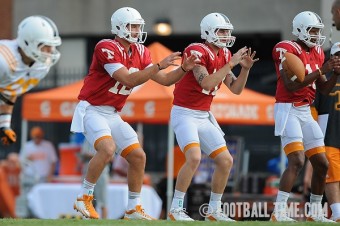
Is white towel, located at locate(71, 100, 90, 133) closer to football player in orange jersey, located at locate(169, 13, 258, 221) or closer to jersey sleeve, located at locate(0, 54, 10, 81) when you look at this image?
football player in orange jersey, located at locate(169, 13, 258, 221)

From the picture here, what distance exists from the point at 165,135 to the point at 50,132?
2.29 metres

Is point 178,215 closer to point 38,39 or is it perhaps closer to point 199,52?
point 199,52

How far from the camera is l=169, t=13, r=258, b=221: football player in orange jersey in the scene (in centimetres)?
1252

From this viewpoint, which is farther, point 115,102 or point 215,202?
point 215,202

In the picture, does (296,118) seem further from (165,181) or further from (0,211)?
(0,211)

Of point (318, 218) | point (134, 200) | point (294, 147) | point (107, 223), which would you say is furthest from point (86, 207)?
point (318, 218)

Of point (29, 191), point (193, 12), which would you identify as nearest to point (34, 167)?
point (29, 191)

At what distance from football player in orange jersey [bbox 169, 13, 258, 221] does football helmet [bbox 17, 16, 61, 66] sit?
1839mm

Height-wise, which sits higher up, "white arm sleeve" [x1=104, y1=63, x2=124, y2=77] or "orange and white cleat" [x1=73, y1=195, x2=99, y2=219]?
"white arm sleeve" [x1=104, y1=63, x2=124, y2=77]

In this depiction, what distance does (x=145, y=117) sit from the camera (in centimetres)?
1766

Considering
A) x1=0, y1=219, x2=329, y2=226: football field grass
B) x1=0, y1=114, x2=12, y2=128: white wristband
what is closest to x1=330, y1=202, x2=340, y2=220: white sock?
x1=0, y1=219, x2=329, y2=226: football field grass

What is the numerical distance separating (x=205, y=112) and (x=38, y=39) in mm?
2377

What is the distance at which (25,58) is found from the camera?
1122 cm

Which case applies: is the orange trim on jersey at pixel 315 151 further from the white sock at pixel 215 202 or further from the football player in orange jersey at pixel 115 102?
the football player in orange jersey at pixel 115 102
